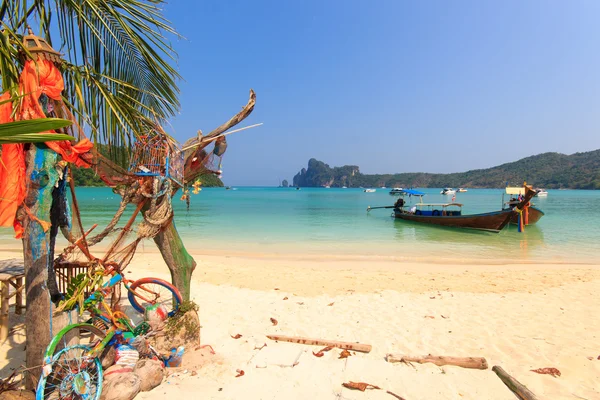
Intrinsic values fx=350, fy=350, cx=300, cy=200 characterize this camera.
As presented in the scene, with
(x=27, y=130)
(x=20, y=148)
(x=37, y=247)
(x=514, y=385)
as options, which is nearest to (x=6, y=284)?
(x=37, y=247)

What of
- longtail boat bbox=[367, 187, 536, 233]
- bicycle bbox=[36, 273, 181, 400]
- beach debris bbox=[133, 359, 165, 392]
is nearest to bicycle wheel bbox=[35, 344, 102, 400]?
bicycle bbox=[36, 273, 181, 400]

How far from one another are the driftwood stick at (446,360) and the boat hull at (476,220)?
730 inches

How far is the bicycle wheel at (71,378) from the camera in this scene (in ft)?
9.47

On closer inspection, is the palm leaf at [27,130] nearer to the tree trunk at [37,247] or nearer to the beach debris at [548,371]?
the tree trunk at [37,247]

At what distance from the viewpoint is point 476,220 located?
2122 centimetres

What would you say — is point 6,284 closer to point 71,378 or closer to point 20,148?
point 71,378

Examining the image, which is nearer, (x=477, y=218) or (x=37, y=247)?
Answer: (x=37, y=247)

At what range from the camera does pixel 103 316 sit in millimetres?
3508

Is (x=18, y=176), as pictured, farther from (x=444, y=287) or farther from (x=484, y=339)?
(x=444, y=287)

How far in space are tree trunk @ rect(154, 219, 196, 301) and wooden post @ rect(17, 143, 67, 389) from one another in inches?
53.6

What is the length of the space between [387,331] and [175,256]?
326cm

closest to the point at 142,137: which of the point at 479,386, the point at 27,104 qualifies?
the point at 27,104

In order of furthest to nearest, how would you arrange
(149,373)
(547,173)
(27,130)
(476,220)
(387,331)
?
(547,173)
(476,220)
(387,331)
(149,373)
(27,130)

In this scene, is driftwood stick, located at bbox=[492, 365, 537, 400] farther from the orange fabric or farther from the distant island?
the distant island
